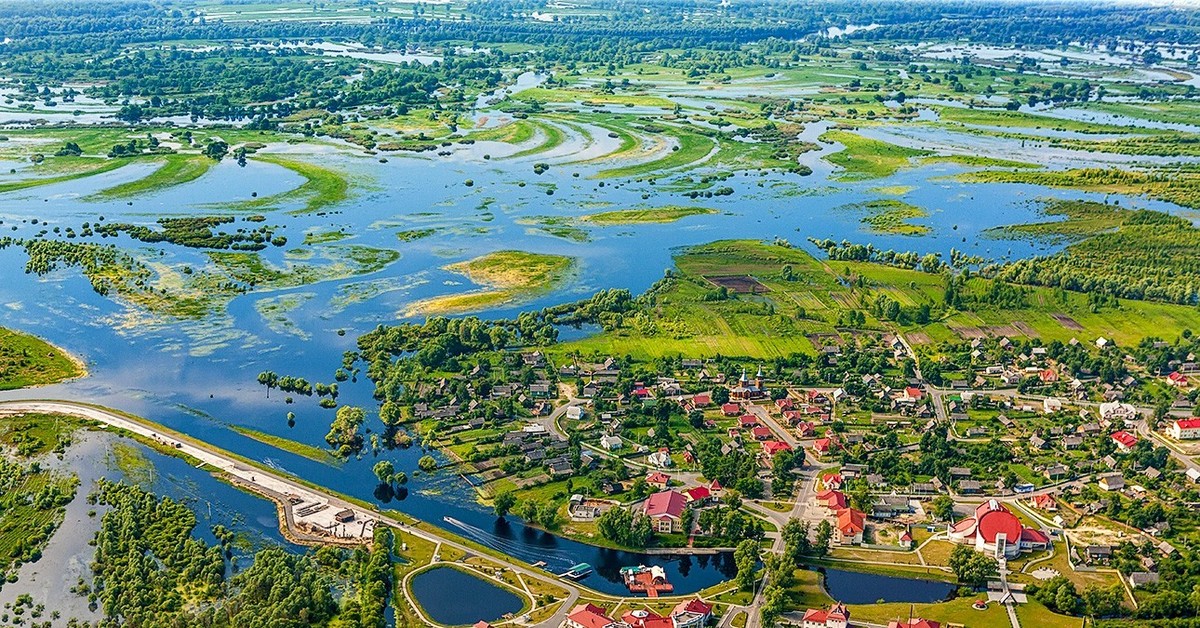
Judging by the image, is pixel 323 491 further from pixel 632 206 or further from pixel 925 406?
pixel 632 206

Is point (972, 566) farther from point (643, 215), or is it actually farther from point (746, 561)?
point (643, 215)

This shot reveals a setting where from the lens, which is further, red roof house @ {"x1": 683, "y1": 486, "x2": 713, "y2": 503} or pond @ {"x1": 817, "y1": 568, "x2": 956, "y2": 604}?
red roof house @ {"x1": 683, "y1": 486, "x2": 713, "y2": 503}

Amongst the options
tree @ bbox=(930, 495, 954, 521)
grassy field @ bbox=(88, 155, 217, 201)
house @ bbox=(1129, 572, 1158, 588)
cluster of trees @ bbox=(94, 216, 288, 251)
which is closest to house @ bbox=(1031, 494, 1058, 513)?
tree @ bbox=(930, 495, 954, 521)

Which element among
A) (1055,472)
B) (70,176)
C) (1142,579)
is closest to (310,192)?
(70,176)

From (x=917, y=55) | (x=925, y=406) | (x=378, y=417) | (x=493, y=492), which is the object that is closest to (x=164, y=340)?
(x=378, y=417)

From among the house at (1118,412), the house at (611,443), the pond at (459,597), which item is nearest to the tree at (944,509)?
the house at (1118,412)

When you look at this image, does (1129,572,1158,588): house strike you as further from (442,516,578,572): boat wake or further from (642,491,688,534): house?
(442,516,578,572): boat wake
